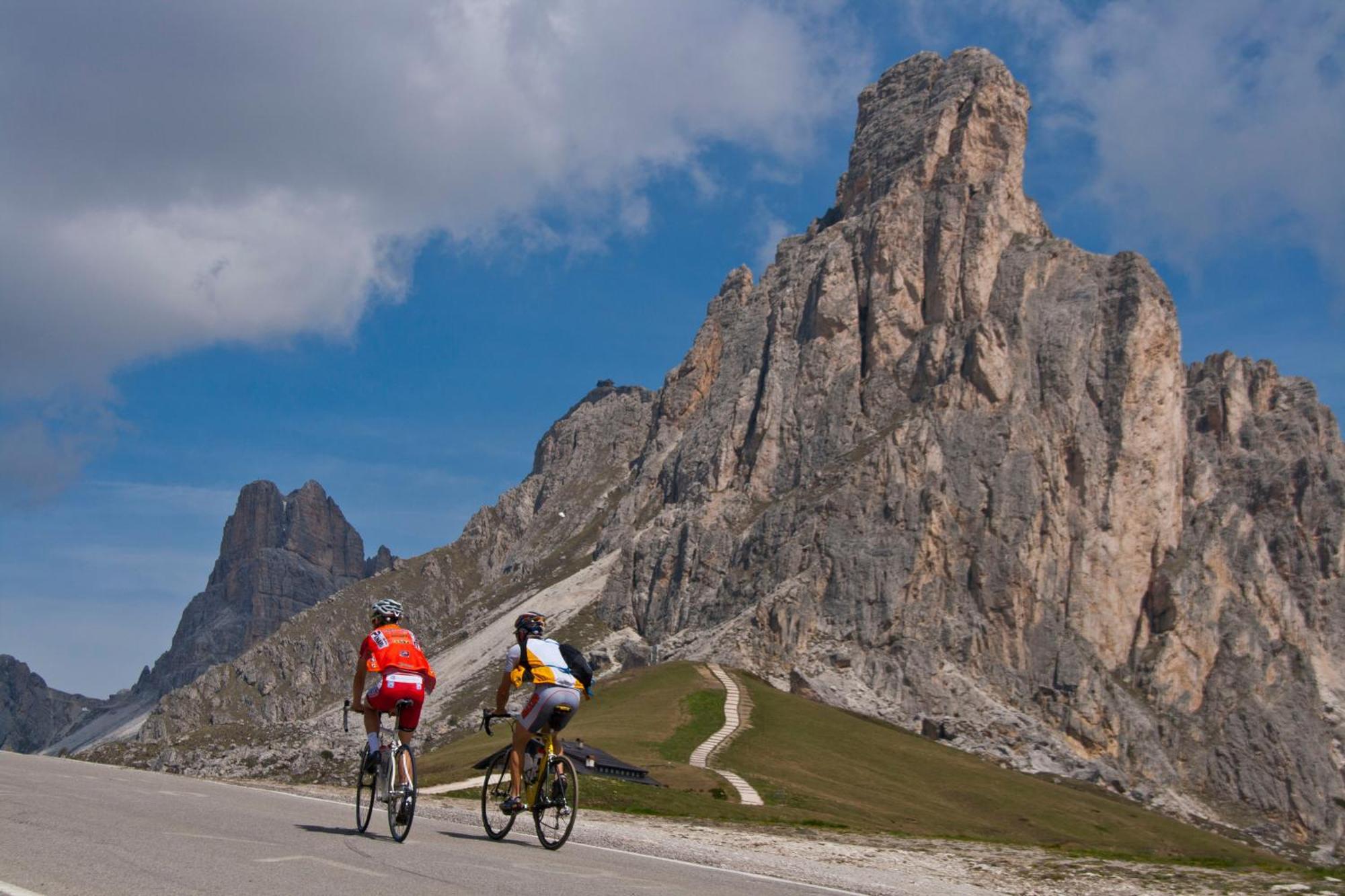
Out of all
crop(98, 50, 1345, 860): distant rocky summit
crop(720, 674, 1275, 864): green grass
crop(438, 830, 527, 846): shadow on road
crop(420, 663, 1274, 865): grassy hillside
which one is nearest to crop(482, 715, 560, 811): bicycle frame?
crop(438, 830, 527, 846): shadow on road

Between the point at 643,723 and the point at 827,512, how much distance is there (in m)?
67.7

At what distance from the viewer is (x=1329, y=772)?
139 meters

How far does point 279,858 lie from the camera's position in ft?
47.0

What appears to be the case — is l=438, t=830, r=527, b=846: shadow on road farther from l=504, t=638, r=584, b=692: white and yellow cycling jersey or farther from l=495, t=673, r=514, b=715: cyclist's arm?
l=504, t=638, r=584, b=692: white and yellow cycling jersey

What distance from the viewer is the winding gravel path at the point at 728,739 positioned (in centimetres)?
5356

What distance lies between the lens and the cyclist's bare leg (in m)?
17.1

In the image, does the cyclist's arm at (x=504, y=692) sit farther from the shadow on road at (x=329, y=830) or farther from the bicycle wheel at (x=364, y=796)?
the shadow on road at (x=329, y=830)

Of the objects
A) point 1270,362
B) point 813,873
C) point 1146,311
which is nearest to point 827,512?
point 1146,311

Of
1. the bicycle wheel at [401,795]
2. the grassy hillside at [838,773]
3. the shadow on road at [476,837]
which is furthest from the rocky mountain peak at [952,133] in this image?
the bicycle wheel at [401,795]

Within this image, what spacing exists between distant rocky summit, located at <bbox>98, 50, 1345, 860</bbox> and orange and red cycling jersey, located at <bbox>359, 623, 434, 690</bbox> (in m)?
109

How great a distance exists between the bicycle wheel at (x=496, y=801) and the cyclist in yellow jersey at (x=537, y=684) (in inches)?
27.6

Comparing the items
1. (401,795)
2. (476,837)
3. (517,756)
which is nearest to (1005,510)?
(476,837)

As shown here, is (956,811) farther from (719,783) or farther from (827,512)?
(827,512)

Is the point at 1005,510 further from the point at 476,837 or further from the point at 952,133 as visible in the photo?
the point at 476,837
